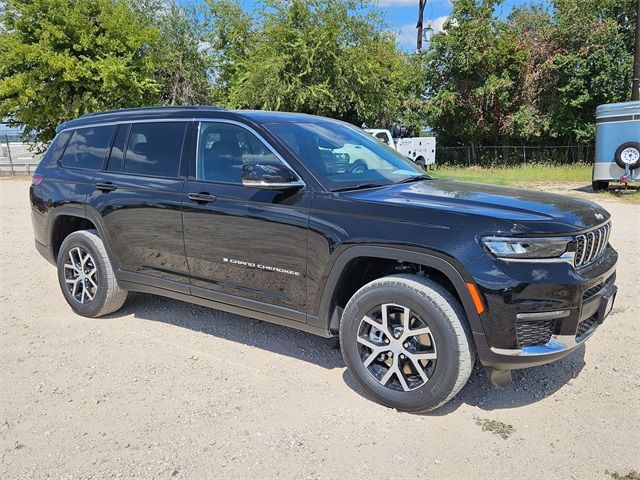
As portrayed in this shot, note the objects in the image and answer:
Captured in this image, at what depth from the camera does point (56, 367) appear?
4297 millimetres

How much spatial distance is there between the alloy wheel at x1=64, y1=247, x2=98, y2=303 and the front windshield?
2.29 m

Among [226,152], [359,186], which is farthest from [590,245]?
[226,152]

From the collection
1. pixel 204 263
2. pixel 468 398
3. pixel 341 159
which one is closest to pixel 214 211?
pixel 204 263

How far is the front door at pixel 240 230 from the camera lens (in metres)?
3.87

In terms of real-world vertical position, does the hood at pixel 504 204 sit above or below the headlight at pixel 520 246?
above

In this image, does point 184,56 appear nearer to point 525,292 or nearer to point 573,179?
point 573,179

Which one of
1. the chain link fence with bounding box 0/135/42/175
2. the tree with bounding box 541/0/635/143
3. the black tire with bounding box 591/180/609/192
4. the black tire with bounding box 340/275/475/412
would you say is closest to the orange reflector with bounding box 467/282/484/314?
the black tire with bounding box 340/275/475/412

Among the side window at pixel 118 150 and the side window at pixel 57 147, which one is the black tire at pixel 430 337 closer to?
the side window at pixel 118 150

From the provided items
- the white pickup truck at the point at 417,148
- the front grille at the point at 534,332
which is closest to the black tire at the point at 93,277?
the front grille at the point at 534,332

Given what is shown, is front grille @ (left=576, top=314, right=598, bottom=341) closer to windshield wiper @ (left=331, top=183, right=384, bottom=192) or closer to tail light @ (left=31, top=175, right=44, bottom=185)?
windshield wiper @ (left=331, top=183, right=384, bottom=192)

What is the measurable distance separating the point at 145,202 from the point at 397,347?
243cm

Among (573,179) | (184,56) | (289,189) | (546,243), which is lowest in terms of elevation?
(573,179)

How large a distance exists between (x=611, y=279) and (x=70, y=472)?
350 centimetres

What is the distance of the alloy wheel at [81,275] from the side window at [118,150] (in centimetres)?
84
